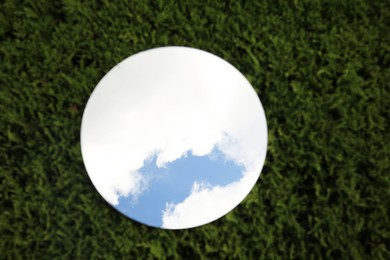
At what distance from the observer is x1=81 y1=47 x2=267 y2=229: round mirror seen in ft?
9.49

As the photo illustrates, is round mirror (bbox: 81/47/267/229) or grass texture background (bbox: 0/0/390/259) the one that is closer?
round mirror (bbox: 81/47/267/229)

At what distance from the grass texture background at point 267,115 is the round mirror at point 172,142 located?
0.36 m

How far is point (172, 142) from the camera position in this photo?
2928 mm

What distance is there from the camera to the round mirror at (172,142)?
2893 millimetres

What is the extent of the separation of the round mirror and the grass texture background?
36cm

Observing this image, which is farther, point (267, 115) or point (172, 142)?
point (267, 115)

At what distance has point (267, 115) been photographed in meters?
3.35

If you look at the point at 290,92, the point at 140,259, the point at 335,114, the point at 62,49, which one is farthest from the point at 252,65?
the point at 140,259

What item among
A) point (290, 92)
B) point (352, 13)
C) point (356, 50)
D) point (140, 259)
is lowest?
point (140, 259)

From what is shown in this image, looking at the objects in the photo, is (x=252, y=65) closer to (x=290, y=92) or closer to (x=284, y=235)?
(x=290, y=92)

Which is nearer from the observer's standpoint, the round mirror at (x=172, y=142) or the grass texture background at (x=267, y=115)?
the round mirror at (x=172, y=142)

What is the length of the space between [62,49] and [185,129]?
1.58 m

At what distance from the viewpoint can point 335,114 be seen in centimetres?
341

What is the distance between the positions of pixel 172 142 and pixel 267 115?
1.05 m
